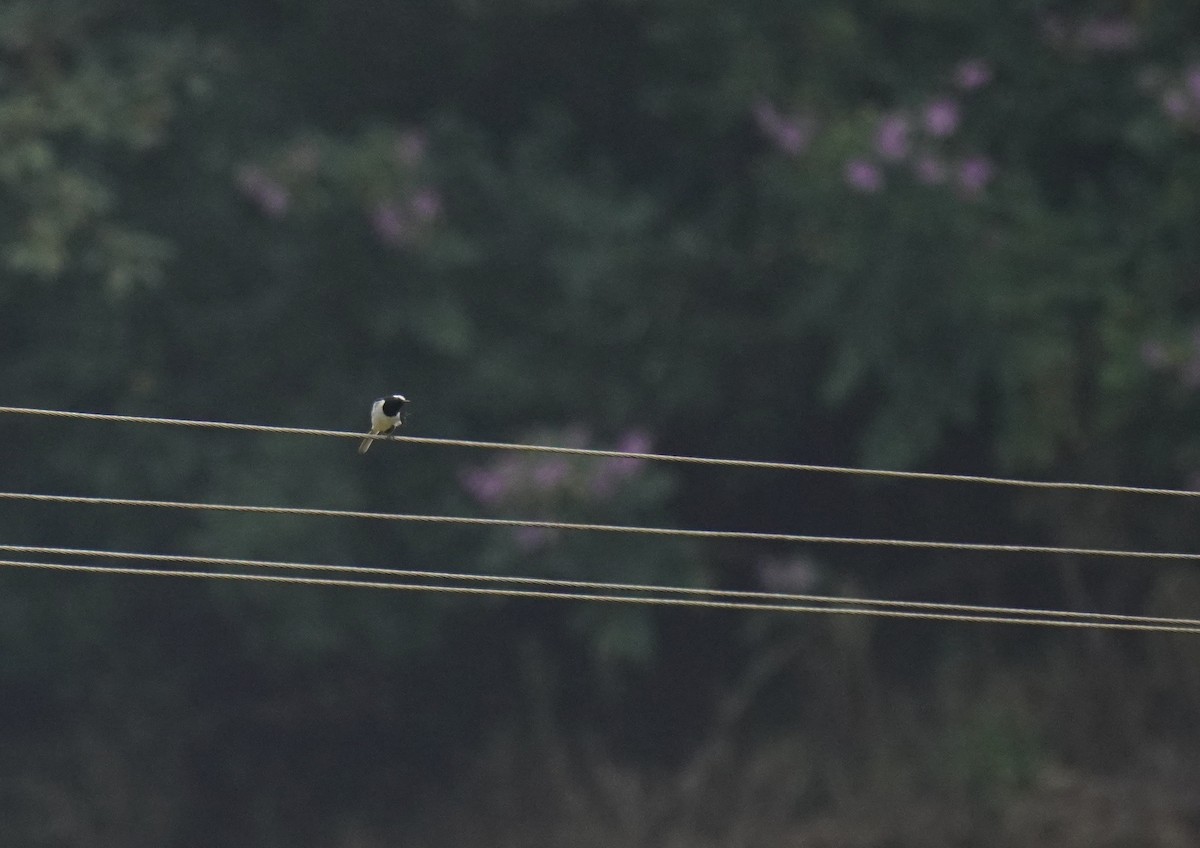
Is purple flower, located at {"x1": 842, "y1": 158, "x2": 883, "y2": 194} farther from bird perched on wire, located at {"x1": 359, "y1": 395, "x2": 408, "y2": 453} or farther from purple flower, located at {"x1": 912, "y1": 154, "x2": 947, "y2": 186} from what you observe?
bird perched on wire, located at {"x1": 359, "y1": 395, "x2": 408, "y2": 453}

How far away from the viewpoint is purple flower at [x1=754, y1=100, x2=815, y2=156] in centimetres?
1197

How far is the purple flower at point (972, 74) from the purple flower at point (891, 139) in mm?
453

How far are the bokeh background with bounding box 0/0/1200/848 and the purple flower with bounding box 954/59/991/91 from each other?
29 millimetres

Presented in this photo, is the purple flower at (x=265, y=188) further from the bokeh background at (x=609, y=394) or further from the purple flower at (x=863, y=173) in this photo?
the purple flower at (x=863, y=173)

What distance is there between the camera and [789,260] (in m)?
13.0

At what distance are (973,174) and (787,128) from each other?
1.02m

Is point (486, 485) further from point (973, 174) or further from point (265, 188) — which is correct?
point (973, 174)

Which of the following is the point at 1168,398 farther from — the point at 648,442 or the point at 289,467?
the point at 289,467

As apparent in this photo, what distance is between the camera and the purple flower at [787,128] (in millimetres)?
11969

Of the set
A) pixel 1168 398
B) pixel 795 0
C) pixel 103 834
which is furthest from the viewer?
pixel 103 834

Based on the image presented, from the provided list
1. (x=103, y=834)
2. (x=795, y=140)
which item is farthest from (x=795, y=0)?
(x=103, y=834)

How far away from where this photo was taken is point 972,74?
11.9 metres

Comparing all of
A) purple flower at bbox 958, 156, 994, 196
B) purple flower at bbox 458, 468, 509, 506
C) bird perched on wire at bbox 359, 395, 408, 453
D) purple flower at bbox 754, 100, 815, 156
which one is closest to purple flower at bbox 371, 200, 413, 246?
purple flower at bbox 458, 468, 509, 506

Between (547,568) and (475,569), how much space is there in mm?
532
